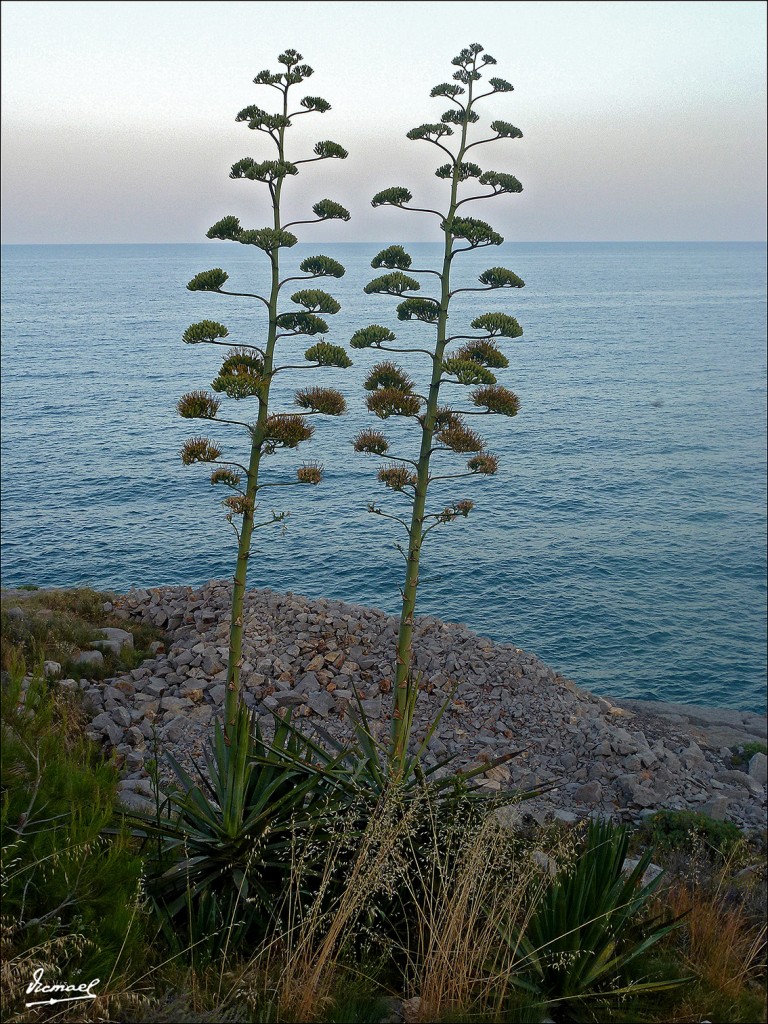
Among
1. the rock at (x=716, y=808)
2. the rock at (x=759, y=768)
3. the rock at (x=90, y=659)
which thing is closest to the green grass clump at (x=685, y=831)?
the rock at (x=716, y=808)

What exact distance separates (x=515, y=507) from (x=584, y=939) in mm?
29465

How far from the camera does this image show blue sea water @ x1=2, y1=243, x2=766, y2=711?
24.2m

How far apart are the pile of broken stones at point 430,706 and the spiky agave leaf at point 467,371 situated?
525 cm

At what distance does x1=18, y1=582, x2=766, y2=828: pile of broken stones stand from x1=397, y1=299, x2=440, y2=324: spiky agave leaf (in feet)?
17.5

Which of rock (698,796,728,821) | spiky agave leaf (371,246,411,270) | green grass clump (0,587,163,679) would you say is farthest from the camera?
green grass clump (0,587,163,679)

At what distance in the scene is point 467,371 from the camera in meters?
8.13

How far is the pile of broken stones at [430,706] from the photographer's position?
12.1m

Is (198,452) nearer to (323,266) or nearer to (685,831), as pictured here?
(323,266)

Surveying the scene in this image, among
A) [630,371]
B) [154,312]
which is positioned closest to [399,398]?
[630,371]

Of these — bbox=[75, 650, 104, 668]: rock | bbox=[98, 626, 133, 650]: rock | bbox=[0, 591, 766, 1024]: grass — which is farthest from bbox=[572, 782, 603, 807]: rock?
bbox=[98, 626, 133, 650]: rock

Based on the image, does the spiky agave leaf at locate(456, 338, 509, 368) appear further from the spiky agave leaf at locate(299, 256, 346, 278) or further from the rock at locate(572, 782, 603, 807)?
the rock at locate(572, 782, 603, 807)

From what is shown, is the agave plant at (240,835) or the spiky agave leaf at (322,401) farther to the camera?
the spiky agave leaf at (322,401)

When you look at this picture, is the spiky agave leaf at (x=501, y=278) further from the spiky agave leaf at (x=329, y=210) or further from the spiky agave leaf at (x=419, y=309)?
the spiky agave leaf at (x=329, y=210)

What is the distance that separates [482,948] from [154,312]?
99327 millimetres
